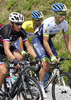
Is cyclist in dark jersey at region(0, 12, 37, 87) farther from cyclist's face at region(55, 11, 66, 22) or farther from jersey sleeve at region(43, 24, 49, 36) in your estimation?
cyclist's face at region(55, 11, 66, 22)

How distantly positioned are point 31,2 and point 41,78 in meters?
8.26

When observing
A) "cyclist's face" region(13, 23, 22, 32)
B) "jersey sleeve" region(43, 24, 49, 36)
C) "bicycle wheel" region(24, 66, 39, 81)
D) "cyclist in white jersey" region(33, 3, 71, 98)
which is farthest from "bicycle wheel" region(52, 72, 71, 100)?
"cyclist's face" region(13, 23, 22, 32)

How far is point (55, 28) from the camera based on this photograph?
18.5ft

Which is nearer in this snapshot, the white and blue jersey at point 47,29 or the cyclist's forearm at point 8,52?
the cyclist's forearm at point 8,52

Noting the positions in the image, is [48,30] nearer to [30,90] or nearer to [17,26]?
[17,26]

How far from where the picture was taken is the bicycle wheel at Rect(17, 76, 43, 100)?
15.3ft

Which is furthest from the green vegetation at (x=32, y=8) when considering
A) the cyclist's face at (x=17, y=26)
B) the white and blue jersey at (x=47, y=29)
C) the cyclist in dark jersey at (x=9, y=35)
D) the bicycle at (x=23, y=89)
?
the bicycle at (x=23, y=89)

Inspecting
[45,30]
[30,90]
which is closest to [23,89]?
[30,90]

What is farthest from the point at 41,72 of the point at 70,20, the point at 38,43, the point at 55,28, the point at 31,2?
the point at 31,2

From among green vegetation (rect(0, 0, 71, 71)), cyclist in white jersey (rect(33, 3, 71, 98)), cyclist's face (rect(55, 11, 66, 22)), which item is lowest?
green vegetation (rect(0, 0, 71, 71))

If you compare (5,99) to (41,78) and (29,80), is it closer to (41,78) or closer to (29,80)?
(29,80)

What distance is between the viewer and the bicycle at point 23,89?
4.66 m

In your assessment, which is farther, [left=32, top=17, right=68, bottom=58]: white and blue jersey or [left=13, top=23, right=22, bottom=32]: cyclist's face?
[left=32, top=17, right=68, bottom=58]: white and blue jersey

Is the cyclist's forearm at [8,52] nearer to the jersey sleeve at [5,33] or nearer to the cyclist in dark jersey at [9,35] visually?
the cyclist in dark jersey at [9,35]
